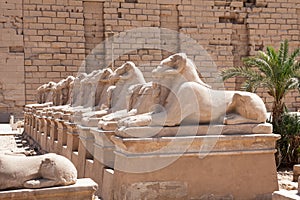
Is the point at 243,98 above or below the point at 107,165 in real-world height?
above

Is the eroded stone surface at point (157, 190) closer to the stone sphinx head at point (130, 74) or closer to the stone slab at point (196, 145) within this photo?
the stone slab at point (196, 145)

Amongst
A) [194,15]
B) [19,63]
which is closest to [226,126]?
[19,63]

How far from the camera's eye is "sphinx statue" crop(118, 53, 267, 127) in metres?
5.01

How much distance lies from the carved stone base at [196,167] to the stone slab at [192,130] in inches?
3.2

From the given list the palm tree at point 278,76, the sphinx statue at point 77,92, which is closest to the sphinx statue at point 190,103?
the sphinx statue at point 77,92

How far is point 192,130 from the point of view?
5020mm

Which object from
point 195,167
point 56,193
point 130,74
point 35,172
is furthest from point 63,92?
point 56,193

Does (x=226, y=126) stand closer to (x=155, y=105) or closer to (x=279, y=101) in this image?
(x=155, y=105)

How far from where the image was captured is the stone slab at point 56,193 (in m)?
4.02

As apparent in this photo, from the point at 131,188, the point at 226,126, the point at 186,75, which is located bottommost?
the point at 131,188

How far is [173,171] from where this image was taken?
4.92 metres

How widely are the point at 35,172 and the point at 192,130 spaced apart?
5.92ft

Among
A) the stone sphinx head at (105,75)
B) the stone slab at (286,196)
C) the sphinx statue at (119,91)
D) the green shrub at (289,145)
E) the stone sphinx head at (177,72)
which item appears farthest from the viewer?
the green shrub at (289,145)

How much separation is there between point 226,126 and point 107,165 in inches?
61.7
